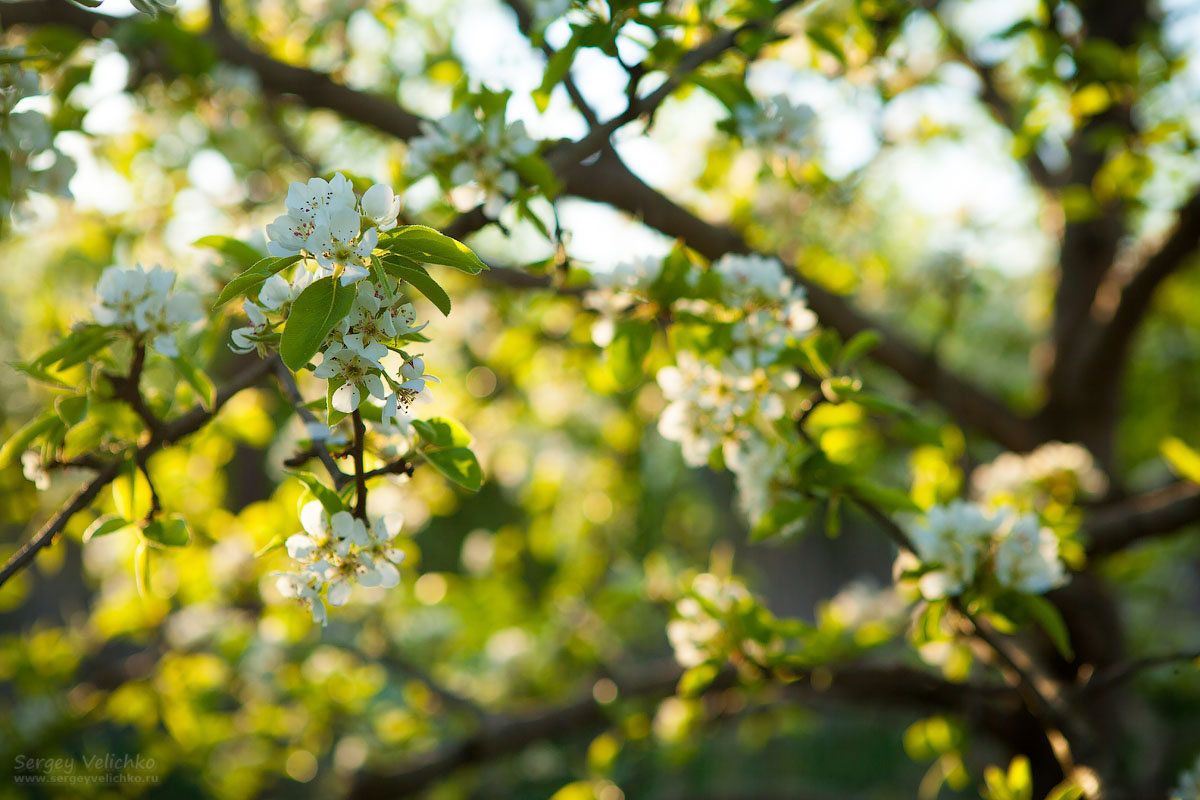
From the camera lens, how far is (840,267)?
2.14 metres

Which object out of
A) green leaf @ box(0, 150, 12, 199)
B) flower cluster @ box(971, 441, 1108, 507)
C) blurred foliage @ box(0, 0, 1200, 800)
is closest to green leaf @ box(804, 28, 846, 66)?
blurred foliage @ box(0, 0, 1200, 800)

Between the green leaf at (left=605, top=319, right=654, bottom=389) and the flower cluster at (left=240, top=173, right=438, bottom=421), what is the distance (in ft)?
1.66

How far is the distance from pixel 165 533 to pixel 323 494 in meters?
0.33

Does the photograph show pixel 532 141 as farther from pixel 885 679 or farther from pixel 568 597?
pixel 568 597

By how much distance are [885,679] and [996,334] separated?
511 centimetres

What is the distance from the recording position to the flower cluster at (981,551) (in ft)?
3.77

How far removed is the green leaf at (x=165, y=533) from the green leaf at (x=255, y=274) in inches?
16.9

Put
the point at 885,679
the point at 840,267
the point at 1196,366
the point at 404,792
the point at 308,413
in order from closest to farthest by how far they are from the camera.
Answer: the point at 308,413
the point at 885,679
the point at 840,267
the point at 404,792
the point at 1196,366

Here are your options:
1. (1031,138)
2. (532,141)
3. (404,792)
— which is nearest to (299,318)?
(532,141)

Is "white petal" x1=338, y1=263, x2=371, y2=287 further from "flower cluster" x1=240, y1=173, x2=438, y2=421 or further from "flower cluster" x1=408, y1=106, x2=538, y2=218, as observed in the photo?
"flower cluster" x1=408, y1=106, x2=538, y2=218

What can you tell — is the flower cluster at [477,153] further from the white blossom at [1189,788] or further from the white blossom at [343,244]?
the white blossom at [1189,788]

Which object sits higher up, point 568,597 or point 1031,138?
point 1031,138

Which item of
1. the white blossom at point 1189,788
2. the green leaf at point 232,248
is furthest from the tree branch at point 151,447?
the white blossom at point 1189,788

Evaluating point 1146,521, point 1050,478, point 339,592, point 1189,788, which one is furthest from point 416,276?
point 1050,478
